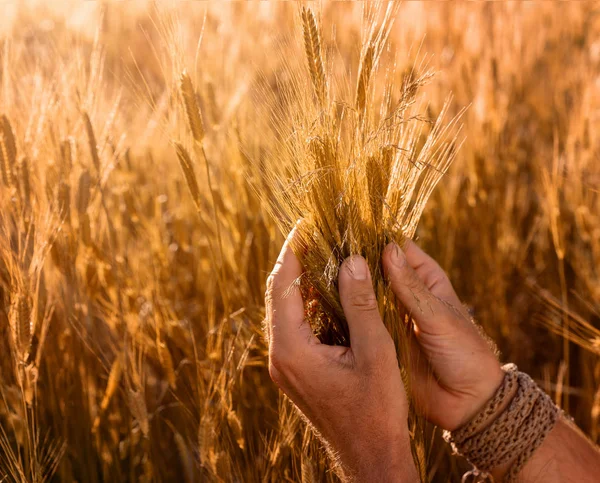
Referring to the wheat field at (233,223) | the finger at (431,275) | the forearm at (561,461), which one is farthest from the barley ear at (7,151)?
the forearm at (561,461)

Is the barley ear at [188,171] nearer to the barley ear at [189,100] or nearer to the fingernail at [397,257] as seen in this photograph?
A: the barley ear at [189,100]

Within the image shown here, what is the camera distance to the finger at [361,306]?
0.94 m

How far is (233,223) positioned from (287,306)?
67cm

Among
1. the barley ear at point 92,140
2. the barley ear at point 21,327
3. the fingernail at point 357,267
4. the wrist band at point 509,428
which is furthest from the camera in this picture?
the barley ear at point 92,140

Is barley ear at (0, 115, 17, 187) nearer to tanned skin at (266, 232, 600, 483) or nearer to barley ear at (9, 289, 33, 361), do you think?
barley ear at (9, 289, 33, 361)

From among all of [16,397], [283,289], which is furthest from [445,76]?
[16,397]

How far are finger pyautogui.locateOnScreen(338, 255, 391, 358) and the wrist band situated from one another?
389 millimetres

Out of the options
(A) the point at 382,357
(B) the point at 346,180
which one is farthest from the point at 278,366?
(B) the point at 346,180

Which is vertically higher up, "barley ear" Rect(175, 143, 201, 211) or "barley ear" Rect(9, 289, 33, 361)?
"barley ear" Rect(175, 143, 201, 211)

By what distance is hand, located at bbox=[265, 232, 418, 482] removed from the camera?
3.12 feet

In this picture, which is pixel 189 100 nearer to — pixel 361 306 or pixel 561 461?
pixel 361 306

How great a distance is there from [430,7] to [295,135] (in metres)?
2.76

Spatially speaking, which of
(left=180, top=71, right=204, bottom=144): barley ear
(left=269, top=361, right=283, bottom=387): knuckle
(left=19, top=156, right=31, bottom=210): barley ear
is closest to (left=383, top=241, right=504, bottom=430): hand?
(left=269, top=361, right=283, bottom=387): knuckle

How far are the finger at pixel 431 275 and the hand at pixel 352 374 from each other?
0.35 metres
